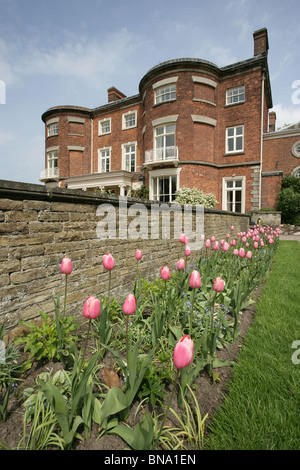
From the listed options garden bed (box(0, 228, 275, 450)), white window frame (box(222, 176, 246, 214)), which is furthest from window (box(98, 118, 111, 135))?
garden bed (box(0, 228, 275, 450))

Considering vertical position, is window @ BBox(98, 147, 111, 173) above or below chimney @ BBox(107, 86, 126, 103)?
below

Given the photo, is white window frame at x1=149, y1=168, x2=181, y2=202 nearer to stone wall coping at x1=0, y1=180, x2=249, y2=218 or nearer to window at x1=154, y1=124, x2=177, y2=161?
window at x1=154, y1=124, x2=177, y2=161

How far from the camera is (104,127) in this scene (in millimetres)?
19500

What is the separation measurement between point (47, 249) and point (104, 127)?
19733 mm

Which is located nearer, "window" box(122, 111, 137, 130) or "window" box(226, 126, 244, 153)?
"window" box(226, 126, 244, 153)

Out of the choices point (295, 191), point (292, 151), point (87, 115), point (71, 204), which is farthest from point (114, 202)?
point (87, 115)

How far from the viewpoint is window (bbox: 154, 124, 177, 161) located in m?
14.2

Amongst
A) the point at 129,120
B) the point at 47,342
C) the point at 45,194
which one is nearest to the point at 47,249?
the point at 45,194

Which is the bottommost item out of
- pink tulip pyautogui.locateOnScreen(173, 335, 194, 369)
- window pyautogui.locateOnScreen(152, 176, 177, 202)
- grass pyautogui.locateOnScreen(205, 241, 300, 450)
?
grass pyautogui.locateOnScreen(205, 241, 300, 450)

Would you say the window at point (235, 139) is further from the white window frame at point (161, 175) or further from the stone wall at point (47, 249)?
the stone wall at point (47, 249)

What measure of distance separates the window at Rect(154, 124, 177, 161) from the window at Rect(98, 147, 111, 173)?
5752 mm

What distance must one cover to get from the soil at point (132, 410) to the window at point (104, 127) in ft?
65.2

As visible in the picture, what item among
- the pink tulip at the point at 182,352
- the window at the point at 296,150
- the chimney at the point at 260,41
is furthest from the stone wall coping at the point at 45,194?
the window at the point at 296,150

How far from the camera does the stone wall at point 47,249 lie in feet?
6.35
